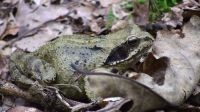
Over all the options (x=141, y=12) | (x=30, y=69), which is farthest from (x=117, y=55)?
(x=141, y=12)

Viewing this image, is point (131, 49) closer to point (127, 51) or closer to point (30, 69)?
point (127, 51)

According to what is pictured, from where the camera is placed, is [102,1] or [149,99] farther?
[102,1]

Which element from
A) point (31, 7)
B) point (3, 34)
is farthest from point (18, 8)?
point (3, 34)

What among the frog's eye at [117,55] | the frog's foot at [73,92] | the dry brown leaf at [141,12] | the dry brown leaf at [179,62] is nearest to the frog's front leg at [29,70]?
the frog's foot at [73,92]

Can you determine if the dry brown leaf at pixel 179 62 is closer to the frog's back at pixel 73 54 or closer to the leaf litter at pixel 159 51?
the leaf litter at pixel 159 51

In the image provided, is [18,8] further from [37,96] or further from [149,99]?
[149,99]

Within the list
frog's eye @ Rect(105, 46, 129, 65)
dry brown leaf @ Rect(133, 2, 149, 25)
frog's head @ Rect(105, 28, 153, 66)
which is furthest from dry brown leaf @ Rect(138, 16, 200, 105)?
dry brown leaf @ Rect(133, 2, 149, 25)

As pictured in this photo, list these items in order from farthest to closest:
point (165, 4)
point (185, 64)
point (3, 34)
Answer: point (3, 34) → point (165, 4) → point (185, 64)
